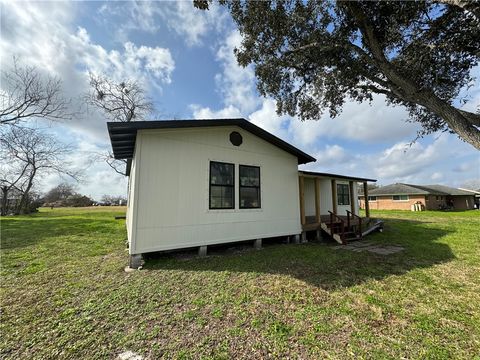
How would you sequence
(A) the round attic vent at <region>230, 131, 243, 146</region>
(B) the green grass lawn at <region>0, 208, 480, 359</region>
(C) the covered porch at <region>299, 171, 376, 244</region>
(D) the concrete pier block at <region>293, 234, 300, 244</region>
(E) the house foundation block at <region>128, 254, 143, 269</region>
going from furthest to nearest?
(C) the covered porch at <region>299, 171, 376, 244</region> < (D) the concrete pier block at <region>293, 234, 300, 244</region> < (A) the round attic vent at <region>230, 131, 243, 146</region> < (E) the house foundation block at <region>128, 254, 143, 269</region> < (B) the green grass lawn at <region>0, 208, 480, 359</region>

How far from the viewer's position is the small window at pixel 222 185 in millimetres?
6711

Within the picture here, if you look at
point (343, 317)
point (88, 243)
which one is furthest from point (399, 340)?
point (88, 243)

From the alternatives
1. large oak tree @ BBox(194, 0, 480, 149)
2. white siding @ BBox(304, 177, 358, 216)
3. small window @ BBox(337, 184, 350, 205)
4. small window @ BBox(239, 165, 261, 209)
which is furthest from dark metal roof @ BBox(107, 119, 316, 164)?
small window @ BBox(337, 184, 350, 205)

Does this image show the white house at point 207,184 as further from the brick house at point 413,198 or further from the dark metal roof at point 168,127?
the brick house at point 413,198

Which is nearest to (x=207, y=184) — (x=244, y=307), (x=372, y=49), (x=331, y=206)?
(x=244, y=307)

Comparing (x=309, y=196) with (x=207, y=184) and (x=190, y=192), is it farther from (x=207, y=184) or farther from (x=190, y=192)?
(x=190, y=192)

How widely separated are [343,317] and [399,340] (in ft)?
2.21

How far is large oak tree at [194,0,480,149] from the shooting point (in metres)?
6.08

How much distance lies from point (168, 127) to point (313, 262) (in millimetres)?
5149

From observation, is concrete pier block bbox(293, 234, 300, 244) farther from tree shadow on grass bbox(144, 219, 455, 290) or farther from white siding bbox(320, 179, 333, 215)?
white siding bbox(320, 179, 333, 215)

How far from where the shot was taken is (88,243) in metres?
8.91

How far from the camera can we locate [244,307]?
3523mm

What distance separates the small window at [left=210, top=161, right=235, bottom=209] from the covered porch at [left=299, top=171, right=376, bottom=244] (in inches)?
126

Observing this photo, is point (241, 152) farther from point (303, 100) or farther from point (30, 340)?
point (30, 340)
